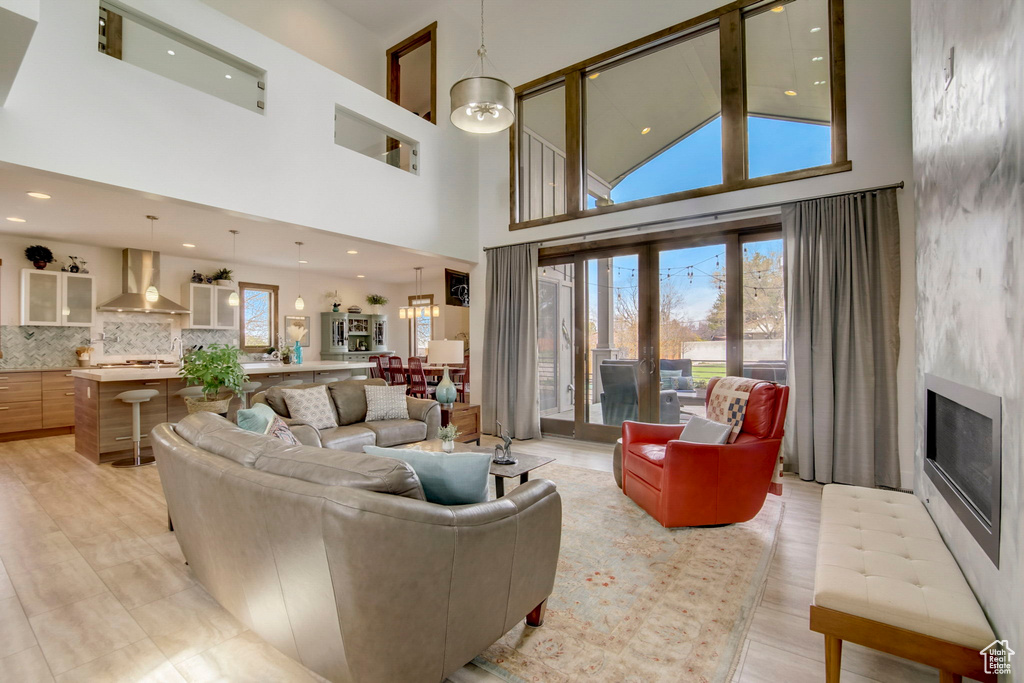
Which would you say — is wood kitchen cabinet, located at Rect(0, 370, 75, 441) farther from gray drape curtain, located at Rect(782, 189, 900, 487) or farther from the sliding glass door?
gray drape curtain, located at Rect(782, 189, 900, 487)

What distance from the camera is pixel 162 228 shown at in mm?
5363

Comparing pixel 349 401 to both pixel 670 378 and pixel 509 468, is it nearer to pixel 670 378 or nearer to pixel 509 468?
pixel 509 468

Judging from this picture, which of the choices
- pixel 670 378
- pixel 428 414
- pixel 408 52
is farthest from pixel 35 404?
pixel 670 378

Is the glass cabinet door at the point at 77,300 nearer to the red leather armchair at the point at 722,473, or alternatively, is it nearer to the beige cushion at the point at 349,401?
the beige cushion at the point at 349,401

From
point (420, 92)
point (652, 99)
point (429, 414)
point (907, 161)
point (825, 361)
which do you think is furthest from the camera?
point (420, 92)

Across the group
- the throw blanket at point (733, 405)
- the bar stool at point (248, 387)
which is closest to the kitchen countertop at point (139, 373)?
the bar stool at point (248, 387)

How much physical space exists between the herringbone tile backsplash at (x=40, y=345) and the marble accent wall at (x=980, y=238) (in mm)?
9063

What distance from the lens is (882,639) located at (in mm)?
1377

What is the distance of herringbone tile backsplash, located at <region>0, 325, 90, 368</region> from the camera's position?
5832 millimetres

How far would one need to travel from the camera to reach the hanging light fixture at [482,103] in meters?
3.18

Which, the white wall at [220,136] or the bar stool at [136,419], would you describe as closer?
the white wall at [220,136]

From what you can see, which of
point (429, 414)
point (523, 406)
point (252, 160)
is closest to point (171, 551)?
point (429, 414)

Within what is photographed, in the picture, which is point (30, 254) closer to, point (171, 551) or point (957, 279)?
point (171, 551)

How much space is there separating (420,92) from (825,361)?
795 cm
